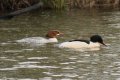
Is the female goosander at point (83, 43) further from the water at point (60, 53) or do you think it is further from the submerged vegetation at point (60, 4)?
the submerged vegetation at point (60, 4)

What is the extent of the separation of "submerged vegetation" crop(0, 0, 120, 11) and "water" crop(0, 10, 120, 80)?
959mm

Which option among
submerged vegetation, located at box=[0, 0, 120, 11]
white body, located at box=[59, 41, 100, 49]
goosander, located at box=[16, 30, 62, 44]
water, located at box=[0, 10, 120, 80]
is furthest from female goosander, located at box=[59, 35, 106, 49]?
Result: submerged vegetation, located at box=[0, 0, 120, 11]

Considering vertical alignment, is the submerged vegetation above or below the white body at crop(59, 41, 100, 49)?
below

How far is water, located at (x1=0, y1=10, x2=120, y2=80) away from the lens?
9266 millimetres

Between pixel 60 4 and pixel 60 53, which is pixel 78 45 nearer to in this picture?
pixel 60 53

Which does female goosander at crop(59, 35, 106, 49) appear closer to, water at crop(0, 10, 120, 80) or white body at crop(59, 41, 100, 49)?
white body at crop(59, 41, 100, 49)

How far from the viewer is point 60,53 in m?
12.4

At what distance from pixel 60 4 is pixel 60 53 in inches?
429

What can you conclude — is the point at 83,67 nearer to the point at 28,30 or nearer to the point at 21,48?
the point at 21,48

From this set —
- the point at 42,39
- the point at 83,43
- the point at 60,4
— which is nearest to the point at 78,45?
the point at 83,43

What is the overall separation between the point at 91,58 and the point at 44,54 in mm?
1321

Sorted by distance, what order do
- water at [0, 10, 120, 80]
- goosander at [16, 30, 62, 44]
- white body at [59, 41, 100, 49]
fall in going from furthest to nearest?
goosander at [16, 30, 62, 44], white body at [59, 41, 100, 49], water at [0, 10, 120, 80]

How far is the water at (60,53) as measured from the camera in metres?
9.27

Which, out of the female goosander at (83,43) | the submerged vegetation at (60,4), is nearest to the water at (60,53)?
the female goosander at (83,43)
